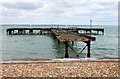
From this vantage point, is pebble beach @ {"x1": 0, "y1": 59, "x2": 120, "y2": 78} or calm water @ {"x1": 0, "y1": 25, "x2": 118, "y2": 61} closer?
pebble beach @ {"x1": 0, "y1": 59, "x2": 120, "y2": 78}

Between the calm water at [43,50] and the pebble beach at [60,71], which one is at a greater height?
the pebble beach at [60,71]

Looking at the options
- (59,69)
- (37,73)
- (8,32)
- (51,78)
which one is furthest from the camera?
(8,32)

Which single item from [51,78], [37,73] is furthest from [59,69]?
[51,78]

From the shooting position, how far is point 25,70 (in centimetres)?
1093

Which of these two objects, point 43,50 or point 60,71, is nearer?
point 60,71

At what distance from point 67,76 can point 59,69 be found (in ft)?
4.85

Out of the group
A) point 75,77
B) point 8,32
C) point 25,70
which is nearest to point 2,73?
point 25,70

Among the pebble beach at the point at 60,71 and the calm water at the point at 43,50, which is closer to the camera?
the pebble beach at the point at 60,71

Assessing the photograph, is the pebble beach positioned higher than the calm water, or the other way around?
the pebble beach

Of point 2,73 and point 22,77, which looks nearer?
point 22,77

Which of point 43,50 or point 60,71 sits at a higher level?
point 60,71

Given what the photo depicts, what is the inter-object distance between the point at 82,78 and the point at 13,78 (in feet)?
8.15

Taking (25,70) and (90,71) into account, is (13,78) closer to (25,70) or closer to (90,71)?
(25,70)

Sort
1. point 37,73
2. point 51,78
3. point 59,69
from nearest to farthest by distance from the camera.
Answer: point 51,78, point 37,73, point 59,69
